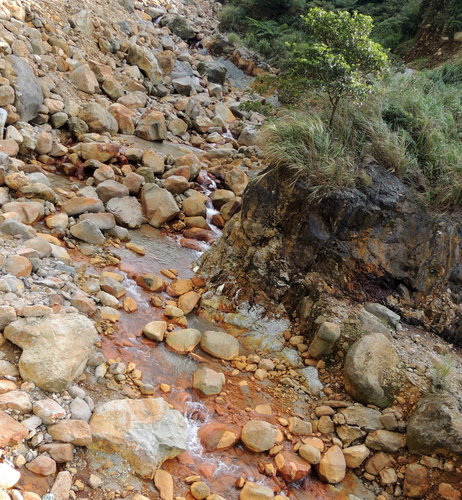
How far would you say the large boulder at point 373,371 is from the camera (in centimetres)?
430

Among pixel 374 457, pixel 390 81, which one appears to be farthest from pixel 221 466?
pixel 390 81

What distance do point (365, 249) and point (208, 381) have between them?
2.40 m

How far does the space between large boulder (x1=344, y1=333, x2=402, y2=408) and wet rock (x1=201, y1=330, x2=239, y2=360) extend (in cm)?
118

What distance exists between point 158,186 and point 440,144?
4.41 m

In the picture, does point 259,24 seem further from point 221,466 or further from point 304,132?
point 221,466

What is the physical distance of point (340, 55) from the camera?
19.2 ft

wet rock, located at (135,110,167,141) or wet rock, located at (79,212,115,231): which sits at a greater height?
wet rock, located at (135,110,167,141)

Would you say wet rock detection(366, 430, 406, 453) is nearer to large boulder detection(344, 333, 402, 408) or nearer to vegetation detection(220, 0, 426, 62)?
large boulder detection(344, 333, 402, 408)

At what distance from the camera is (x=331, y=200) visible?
5.33 meters

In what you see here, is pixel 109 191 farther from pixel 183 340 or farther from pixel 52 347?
pixel 52 347

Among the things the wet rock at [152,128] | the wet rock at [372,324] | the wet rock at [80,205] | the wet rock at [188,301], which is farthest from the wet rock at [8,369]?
the wet rock at [152,128]

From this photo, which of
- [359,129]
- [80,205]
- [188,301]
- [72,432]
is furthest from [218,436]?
[359,129]

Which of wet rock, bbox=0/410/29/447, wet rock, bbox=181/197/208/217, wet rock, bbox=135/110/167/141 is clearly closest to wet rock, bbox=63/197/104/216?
wet rock, bbox=181/197/208/217

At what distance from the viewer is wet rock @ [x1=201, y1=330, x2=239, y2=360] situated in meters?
4.88
